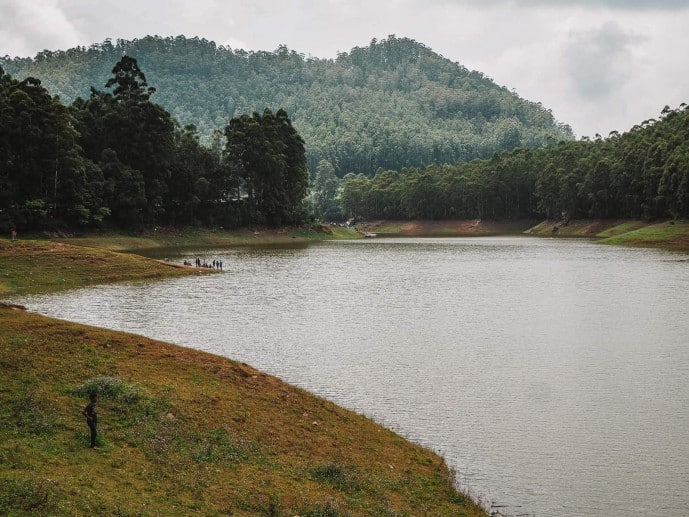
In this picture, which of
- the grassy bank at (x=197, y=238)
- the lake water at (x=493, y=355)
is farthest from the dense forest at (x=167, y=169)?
the lake water at (x=493, y=355)

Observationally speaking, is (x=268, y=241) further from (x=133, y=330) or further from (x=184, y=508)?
(x=184, y=508)

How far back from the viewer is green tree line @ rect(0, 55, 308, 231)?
9694 cm

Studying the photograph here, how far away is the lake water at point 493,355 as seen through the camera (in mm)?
19906

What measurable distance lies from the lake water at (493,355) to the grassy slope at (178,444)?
96.1 inches

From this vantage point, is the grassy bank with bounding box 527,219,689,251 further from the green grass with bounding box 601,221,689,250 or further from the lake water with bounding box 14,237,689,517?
the lake water with bounding box 14,237,689,517

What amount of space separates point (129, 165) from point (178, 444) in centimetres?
10957

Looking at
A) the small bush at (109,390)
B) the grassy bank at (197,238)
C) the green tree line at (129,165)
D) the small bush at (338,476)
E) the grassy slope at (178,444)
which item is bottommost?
the small bush at (338,476)

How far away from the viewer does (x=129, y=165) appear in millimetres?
120875

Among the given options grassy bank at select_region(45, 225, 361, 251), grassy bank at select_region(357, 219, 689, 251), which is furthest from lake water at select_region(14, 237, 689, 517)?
grassy bank at select_region(357, 219, 689, 251)

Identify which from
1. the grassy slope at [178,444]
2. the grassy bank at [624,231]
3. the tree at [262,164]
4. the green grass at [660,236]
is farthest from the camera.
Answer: the tree at [262,164]

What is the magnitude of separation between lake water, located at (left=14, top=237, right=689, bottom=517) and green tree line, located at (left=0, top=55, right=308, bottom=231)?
139 ft

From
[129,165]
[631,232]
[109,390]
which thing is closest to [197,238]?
[129,165]

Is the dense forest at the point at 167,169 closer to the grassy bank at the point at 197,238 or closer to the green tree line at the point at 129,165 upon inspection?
the green tree line at the point at 129,165

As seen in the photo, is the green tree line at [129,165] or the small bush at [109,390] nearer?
the small bush at [109,390]
